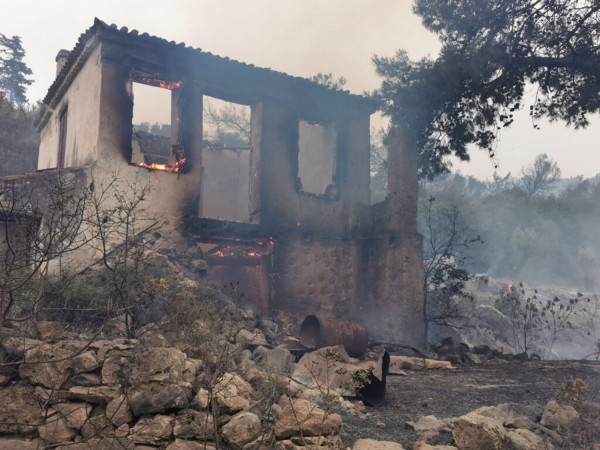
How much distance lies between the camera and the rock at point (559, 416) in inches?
209

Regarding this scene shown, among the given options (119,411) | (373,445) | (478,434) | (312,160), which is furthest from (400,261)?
(312,160)

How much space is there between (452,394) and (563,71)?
6.96 m

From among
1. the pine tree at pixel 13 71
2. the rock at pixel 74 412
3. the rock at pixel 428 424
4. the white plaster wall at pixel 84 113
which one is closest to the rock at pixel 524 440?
the rock at pixel 428 424

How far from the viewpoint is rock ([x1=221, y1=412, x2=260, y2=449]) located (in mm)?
4312

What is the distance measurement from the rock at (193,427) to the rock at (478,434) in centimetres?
237

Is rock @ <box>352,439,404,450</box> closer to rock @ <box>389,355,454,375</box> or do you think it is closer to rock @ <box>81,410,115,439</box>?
rock @ <box>81,410,115,439</box>

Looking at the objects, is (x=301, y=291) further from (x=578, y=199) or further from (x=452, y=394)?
(x=578, y=199)

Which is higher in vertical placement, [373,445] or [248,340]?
[248,340]

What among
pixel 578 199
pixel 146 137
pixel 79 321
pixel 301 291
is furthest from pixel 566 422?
pixel 578 199

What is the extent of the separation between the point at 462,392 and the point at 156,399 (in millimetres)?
5007

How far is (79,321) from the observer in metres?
6.60

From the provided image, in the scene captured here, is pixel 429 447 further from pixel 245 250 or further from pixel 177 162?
pixel 177 162

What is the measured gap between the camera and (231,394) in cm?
477

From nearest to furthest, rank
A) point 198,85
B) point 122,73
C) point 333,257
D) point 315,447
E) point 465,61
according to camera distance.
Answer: point 315,447, point 465,61, point 122,73, point 198,85, point 333,257
